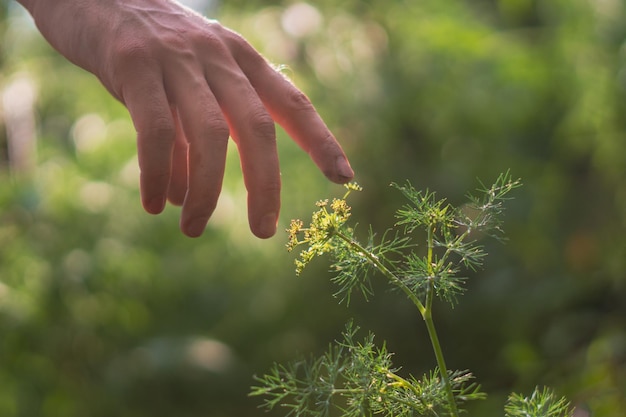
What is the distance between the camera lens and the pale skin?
51 cm

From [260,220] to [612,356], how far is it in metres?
1.02

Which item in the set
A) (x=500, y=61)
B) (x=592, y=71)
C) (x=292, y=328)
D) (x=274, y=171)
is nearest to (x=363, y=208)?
(x=292, y=328)

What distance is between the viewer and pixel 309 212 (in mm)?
2180

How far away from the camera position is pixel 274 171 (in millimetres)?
525

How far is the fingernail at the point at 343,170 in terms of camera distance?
536 millimetres

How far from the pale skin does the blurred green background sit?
50.1 inches

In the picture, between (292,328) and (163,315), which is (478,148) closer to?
(292,328)

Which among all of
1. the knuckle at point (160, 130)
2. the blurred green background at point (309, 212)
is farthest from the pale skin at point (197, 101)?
the blurred green background at point (309, 212)

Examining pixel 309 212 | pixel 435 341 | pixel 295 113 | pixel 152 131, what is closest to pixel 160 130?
pixel 152 131

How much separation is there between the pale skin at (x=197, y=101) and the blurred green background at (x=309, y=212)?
1272 millimetres

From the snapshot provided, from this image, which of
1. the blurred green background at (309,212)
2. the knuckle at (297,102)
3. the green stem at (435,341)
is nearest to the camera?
the green stem at (435,341)

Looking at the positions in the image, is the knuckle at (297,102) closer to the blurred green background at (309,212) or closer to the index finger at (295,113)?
the index finger at (295,113)

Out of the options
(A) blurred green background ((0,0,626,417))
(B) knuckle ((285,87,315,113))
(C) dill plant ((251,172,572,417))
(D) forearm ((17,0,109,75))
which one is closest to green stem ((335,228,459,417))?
(C) dill plant ((251,172,572,417))

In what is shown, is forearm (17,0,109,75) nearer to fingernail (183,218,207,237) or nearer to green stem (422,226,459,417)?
fingernail (183,218,207,237)
